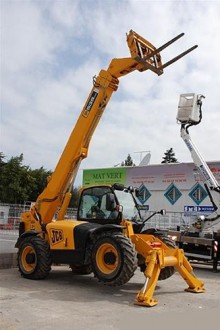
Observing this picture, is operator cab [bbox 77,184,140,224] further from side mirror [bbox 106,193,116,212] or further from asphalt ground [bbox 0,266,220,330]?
asphalt ground [bbox 0,266,220,330]

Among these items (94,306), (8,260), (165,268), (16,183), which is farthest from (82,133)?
(16,183)

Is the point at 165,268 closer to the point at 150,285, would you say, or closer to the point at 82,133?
the point at 150,285

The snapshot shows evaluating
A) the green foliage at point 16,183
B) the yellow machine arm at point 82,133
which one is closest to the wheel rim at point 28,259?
the yellow machine arm at point 82,133

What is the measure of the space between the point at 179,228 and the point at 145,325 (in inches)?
400

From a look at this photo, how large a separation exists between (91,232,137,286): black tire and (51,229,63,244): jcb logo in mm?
1085

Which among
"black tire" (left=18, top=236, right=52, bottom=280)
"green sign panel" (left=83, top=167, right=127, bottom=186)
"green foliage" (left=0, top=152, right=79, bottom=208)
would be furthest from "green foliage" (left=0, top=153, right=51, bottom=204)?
"black tire" (left=18, top=236, right=52, bottom=280)

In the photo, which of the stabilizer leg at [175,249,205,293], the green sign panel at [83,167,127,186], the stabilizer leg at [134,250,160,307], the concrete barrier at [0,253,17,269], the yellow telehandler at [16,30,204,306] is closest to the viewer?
the stabilizer leg at [134,250,160,307]

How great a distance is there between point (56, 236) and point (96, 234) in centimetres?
113

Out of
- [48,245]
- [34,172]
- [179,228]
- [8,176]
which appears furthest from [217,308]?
[34,172]

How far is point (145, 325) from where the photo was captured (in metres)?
6.77

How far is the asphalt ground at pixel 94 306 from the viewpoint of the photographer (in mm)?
6758

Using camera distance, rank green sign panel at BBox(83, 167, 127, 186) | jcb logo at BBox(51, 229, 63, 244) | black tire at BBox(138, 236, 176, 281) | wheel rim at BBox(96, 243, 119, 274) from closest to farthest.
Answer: wheel rim at BBox(96, 243, 119, 274) < black tire at BBox(138, 236, 176, 281) < jcb logo at BBox(51, 229, 63, 244) < green sign panel at BBox(83, 167, 127, 186)

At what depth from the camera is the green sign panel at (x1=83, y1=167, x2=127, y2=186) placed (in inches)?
1379

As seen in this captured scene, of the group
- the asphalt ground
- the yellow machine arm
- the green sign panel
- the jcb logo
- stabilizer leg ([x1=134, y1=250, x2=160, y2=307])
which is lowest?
the asphalt ground
